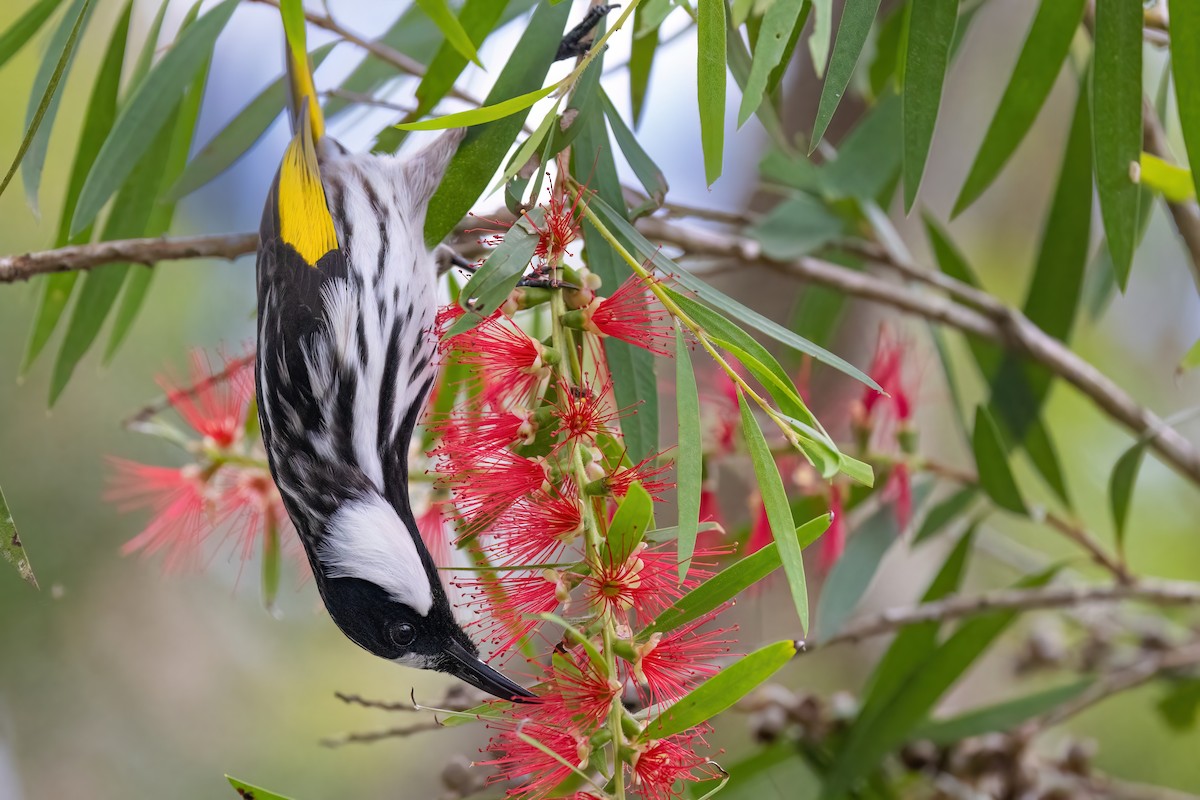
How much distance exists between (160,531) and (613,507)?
92cm

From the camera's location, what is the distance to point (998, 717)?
5.42 ft

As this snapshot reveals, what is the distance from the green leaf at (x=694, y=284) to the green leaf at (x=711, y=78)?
4.5 inches

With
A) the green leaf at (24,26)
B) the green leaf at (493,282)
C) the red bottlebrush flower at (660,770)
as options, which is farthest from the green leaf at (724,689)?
the green leaf at (24,26)

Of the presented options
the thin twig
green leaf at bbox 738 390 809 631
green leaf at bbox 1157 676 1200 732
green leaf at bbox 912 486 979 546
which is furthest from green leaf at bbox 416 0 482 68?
green leaf at bbox 1157 676 1200 732

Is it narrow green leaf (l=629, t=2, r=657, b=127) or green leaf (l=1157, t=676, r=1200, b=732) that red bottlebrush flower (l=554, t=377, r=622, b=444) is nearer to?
narrow green leaf (l=629, t=2, r=657, b=127)

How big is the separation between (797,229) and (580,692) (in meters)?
1.03

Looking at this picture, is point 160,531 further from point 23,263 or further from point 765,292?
point 765,292

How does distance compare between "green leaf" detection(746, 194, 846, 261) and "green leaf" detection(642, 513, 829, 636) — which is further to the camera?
"green leaf" detection(746, 194, 846, 261)

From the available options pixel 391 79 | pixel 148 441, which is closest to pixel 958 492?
pixel 391 79

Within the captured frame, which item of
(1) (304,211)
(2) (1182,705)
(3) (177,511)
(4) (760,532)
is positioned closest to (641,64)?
(1) (304,211)

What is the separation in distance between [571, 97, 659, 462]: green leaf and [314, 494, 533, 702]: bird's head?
320 millimetres

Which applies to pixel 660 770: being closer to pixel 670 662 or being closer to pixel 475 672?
pixel 670 662

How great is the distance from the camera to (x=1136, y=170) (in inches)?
41.7

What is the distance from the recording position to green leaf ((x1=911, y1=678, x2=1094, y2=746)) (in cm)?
165
